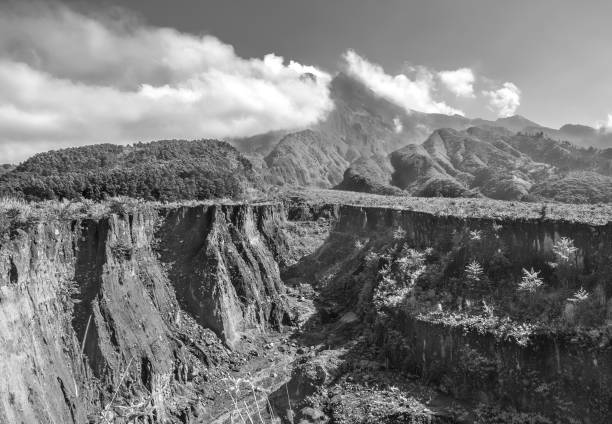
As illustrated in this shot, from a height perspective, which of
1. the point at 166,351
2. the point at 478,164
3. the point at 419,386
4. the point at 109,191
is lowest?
the point at 419,386

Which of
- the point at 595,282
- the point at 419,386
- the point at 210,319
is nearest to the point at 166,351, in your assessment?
the point at 210,319

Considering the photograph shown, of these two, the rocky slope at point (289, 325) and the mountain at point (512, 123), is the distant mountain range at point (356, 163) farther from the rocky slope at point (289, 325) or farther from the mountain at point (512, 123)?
the rocky slope at point (289, 325)

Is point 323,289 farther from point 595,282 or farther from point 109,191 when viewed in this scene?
point 109,191

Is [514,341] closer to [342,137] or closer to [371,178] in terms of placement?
[371,178]

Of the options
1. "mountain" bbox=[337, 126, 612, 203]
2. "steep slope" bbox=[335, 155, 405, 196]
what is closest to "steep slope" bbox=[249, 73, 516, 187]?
"steep slope" bbox=[335, 155, 405, 196]

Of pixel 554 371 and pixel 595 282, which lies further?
pixel 595 282
